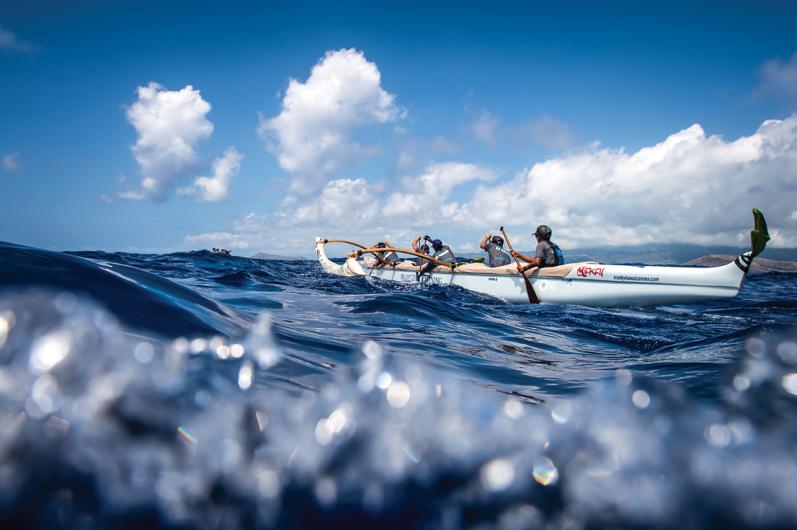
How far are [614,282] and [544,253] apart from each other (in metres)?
2.06

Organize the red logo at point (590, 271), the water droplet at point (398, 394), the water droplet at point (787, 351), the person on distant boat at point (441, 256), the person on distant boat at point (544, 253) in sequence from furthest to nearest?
1. the person on distant boat at point (441, 256)
2. the person on distant boat at point (544, 253)
3. the red logo at point (590, 271)
4. the water droplet at point (787, 351)
5. the water droplet at point (398, 394)

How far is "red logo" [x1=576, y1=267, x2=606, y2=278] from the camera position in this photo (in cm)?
1164

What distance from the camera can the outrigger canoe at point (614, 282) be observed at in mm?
10633

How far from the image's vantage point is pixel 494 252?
15.3 metres

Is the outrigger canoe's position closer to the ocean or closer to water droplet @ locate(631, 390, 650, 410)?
water droplet @ locate(631, 390, 650, 410)

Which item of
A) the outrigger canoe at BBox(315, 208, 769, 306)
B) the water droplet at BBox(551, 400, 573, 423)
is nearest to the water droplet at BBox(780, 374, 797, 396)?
the water droplet at BBox(551, 400, 573, 423)

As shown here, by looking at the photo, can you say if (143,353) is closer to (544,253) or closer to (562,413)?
(562,413)

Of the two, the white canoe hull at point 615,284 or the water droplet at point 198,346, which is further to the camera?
the white canoe hull at point 615,284

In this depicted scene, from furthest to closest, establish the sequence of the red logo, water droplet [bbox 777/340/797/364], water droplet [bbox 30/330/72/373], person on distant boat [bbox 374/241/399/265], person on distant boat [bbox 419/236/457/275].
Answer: person on distant boat [bbox 374/241/399/265], person on distant boat [bbox 419/236/457/275], the red logo, water droplet [bbox 777/340/797/364], water droplet [bbox 30/330/72/373]

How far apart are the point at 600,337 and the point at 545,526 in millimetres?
5954

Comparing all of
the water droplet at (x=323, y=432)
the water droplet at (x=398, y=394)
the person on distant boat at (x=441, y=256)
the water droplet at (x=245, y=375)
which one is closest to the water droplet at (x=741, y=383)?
the water droplet at (x=398, y=394)

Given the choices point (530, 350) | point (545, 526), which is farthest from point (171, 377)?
point (530, 350)

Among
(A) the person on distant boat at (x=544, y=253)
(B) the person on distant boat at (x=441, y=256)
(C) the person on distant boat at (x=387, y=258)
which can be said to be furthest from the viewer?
(C) the person on distant boat at (x=387, y=258)

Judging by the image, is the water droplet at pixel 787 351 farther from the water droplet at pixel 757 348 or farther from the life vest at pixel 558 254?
the life vest at pixel 558 254
